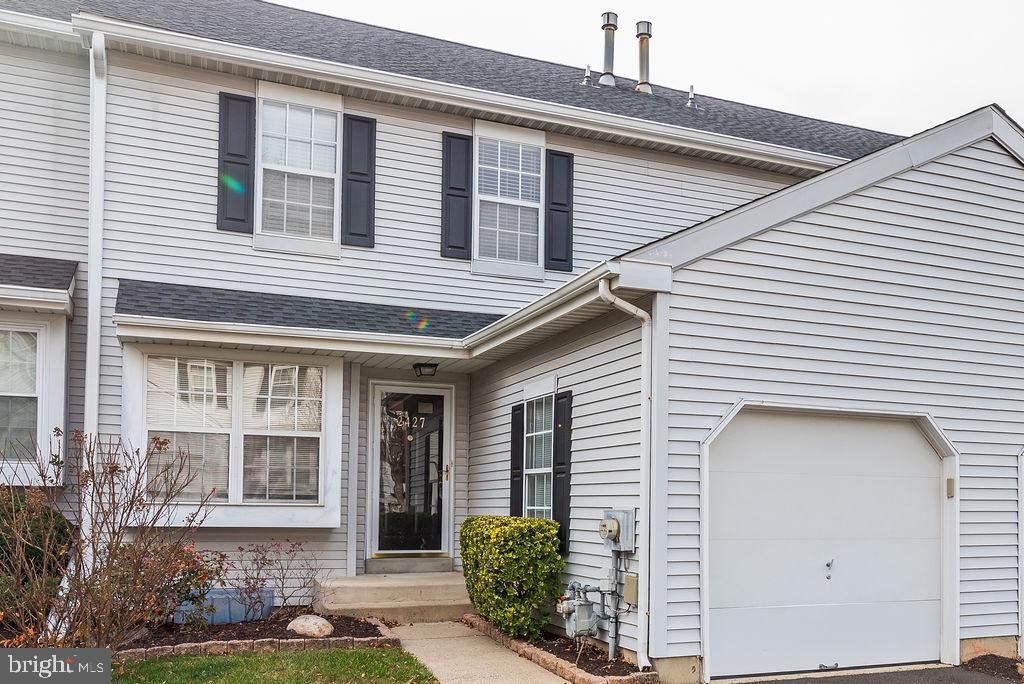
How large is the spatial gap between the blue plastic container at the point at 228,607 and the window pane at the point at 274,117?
4.85 metres

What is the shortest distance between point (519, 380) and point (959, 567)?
4.36 meters

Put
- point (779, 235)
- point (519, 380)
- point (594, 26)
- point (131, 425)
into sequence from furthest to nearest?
1. point (594, 26)
2. point (519, 380)
3. point (131, 425)
4. point (779, 235)

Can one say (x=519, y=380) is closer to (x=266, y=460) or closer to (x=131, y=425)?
(x=266, y=460)

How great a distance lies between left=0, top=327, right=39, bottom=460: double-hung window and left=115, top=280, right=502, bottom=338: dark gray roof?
3.67ft

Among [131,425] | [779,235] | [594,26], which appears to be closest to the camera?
[779,235]

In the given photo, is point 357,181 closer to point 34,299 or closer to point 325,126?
point 325,126

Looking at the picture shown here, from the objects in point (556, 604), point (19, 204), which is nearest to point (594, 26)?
point (19, 204)

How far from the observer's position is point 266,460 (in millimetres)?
9367

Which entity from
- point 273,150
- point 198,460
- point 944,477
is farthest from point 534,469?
point 273,150

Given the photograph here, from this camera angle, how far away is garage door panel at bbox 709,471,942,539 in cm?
723

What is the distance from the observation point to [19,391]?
30.0 ft

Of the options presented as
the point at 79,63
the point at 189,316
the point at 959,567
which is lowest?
the point at 959,567

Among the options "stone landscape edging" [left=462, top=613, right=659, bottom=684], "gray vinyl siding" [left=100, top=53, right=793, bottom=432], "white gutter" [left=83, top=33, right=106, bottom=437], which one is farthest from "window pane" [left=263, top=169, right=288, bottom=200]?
"stone landscape edging" [left=462, top=613, right=659, bottom=684]

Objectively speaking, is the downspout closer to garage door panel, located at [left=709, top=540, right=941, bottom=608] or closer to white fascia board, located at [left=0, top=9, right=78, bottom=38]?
garage door panel, located at [left=709, top=540, right=941, bottom=608]
